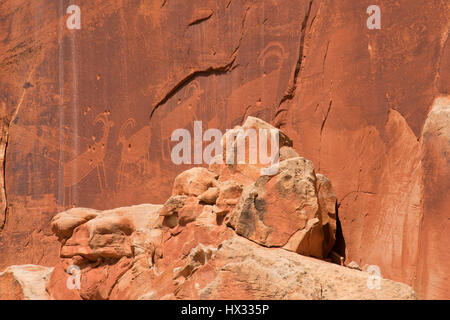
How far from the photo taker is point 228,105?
18.2 feet

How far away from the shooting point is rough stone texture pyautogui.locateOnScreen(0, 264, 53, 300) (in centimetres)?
418

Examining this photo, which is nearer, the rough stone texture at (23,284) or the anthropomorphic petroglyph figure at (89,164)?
the rough stone texture at (23,284)

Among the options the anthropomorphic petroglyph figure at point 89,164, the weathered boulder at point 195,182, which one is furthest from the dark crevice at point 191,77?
the weathered boulder at point 195,182

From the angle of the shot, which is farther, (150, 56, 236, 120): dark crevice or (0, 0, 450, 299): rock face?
(150, 56, 236, 120): dark crevice

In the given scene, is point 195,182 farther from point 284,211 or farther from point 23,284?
point 23,284

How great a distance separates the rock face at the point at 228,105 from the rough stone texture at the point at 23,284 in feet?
1.15

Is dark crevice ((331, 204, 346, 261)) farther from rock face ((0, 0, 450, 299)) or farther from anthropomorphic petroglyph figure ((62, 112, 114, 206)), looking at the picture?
anthropomorphic petroglyph figure ((62, 112, 114, 206))

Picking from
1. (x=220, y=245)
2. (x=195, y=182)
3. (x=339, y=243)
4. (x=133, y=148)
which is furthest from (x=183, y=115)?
(x=220, y=245)

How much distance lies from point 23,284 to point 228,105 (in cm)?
228

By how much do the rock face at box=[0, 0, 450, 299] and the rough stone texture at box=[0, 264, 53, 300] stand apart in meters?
0.35

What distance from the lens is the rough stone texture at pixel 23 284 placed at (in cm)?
418

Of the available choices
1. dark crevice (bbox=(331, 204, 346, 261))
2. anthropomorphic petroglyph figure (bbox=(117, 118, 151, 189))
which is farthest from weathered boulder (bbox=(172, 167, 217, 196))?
anthropomorphic petroglyph figure (bbox=(117, 118, 151, 189))

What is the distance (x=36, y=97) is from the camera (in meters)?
6.96

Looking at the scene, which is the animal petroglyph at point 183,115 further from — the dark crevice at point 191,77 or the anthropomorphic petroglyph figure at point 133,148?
the anthropomorphic petroglyph figure at point 133,148
